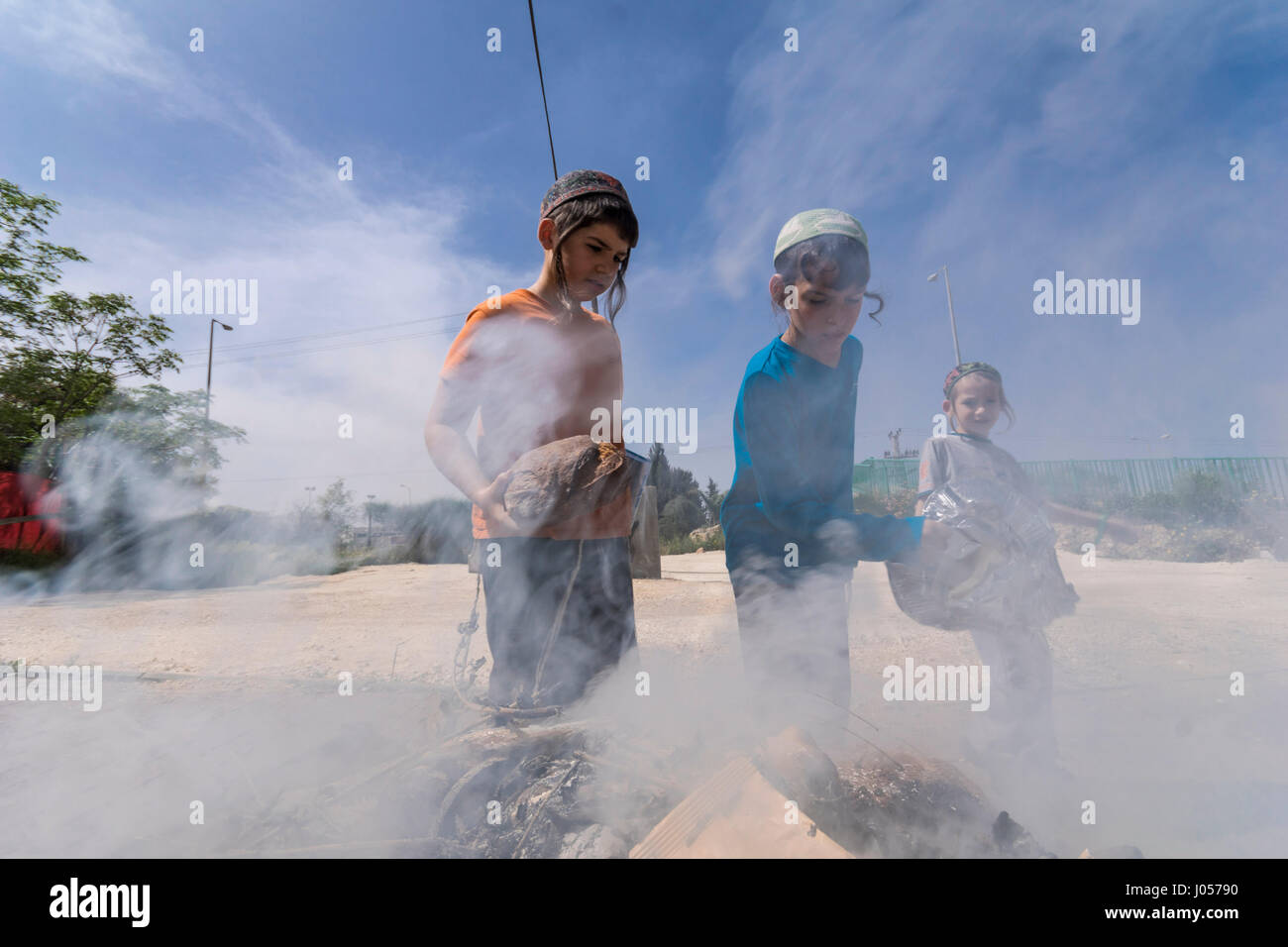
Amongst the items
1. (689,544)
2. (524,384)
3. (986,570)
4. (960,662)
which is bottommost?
(960,662)

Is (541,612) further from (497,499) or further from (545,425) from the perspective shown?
(545,425)

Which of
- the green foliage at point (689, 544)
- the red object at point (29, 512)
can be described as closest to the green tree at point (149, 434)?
the red object at point (29, 512)

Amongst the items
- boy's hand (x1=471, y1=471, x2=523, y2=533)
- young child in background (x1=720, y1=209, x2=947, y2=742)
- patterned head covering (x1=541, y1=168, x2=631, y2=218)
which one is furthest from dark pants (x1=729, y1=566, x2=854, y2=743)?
Answer: patterned head covering (x1=541, y1=168, x2=631, y2=218)

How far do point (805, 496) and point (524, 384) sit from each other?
876mm

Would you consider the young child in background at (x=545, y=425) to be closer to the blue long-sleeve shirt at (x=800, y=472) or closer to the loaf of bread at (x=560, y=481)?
the loaf of bread at (x=560, y=481)

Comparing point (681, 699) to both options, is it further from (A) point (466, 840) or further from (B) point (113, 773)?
(B) point (113, 773)

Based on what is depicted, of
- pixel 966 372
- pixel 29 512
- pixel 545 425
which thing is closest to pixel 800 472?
pixel 545 425

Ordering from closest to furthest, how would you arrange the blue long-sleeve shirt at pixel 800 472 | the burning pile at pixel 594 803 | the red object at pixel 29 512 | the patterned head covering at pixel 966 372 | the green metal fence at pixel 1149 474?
the burning pile at pixel 594 803 < the blue long-sleeve shirt at pixel 800 472 < the patterned head covering at pixel 966 372 < the green metal fence at pixel 1149 474 < the red object at pixel 29 512

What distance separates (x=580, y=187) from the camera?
152 cm

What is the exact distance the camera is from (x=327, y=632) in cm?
481

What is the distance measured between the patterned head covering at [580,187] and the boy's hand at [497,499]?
32.0 inches

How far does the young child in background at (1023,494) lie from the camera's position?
5.67 feet

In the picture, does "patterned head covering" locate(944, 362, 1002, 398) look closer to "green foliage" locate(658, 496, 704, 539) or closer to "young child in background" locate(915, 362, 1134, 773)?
"young child in background" locate(915, 362, 1134, 773)
